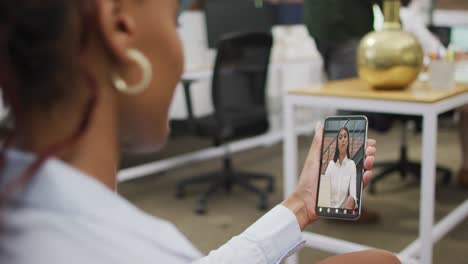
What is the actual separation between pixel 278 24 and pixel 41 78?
3.96m

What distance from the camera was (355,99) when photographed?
1.82 m

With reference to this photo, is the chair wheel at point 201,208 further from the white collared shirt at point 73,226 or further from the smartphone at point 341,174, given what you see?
the white collared shirt at point 73,226

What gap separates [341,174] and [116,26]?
64cm

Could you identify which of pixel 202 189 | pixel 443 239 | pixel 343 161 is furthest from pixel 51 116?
pixel 202 189

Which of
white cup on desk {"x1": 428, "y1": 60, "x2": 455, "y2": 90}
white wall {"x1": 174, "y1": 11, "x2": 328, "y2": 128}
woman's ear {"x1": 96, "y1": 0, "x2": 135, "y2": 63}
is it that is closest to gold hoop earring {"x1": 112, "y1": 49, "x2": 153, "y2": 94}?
woman's ear {"x1": 96, "y1": 0, "x2": 135, "y2": 63}

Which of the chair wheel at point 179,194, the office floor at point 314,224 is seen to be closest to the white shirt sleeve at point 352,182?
the office floor at point 314,224

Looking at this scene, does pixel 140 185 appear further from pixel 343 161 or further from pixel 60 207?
pixel 60 207

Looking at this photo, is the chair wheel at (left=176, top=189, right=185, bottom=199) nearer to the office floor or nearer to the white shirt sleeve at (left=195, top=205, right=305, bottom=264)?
the office floor

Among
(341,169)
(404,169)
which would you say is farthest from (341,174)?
(404,169)

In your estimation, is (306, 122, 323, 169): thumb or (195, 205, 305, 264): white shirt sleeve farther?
(306, 122, 323, 169): thumb

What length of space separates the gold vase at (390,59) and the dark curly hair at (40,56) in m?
1.45

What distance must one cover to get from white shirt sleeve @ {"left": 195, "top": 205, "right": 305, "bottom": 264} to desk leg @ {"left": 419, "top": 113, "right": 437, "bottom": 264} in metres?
0.89

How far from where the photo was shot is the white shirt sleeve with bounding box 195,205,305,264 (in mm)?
853

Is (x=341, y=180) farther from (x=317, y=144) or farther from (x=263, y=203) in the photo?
(x=263, y=203)
